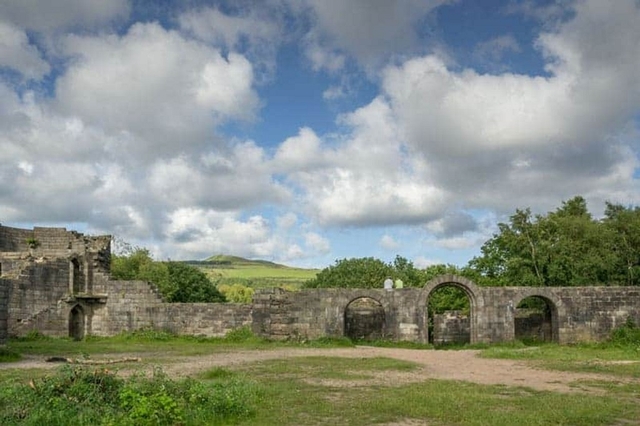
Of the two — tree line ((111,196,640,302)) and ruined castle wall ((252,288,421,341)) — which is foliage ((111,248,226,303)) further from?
ruined castle wall ((252,288,421,341))

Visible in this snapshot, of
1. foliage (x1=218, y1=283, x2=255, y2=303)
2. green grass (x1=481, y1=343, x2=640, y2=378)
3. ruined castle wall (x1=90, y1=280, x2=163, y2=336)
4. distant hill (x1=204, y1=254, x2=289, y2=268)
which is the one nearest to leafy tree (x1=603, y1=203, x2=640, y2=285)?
green grass (x1=481, y1=343, x2=640, y2=378)

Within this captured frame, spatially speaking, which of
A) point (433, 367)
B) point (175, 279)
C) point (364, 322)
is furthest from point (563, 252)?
point (175, 279)

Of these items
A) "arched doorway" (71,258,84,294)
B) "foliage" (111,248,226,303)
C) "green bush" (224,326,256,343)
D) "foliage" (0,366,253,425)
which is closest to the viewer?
"foliage" (0,366,253,425)

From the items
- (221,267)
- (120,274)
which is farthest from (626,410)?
(221,267)

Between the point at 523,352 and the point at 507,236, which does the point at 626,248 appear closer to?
the point at 507,236

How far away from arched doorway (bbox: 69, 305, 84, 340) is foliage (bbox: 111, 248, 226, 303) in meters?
11.9

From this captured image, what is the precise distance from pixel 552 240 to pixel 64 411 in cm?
3430

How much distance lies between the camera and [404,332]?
2639 centimetres

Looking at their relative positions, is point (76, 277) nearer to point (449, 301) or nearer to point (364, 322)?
point (364, 322)

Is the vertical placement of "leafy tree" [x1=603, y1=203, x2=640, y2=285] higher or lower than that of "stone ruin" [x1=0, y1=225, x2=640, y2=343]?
higher

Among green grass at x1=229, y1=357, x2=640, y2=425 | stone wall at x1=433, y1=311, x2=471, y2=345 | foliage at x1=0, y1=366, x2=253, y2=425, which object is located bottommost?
stone wall at x1=433, y1=311, x2=471, y2=345

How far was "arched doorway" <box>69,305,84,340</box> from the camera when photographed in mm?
30453

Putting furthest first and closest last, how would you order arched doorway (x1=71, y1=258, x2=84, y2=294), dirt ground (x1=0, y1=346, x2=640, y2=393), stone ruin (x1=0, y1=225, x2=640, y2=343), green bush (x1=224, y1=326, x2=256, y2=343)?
arched doorway (x1=71, y1=258, x2=84, y2=294) → green bush (x1=224, y1=326, x2=256, y2=343) → stone ruin (x1=0, y1=225, x2=640, y2=343) → dirt ground (x1=0, y1=346, x2=640, y2=393)

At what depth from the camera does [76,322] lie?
1216 inches
